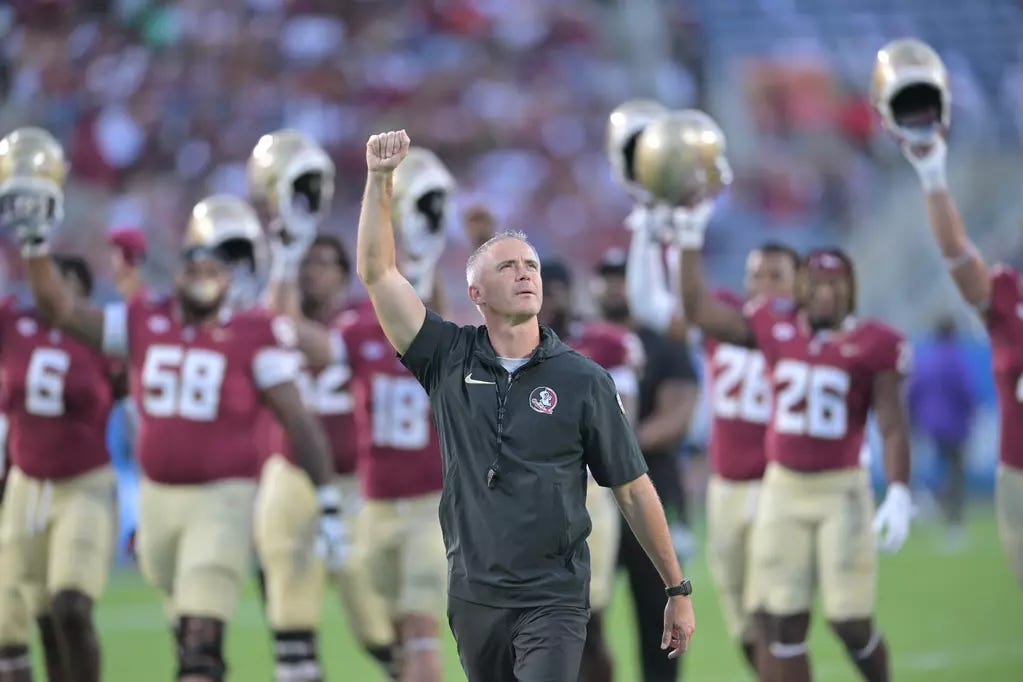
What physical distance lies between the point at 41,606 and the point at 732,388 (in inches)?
127

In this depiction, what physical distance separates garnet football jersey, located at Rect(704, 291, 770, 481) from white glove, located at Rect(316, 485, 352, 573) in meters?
1.93

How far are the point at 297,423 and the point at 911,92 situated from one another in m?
2.74

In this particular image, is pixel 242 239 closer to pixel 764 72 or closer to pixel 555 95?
pixel 555 95

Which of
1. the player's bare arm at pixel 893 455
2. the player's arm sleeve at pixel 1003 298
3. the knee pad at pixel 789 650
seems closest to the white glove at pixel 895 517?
the player's bare arm at pixel 893 455

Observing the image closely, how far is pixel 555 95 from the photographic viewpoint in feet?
58.3

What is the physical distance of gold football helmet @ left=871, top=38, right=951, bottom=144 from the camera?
21.0 ft

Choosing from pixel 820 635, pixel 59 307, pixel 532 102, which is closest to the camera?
pixel 59 307

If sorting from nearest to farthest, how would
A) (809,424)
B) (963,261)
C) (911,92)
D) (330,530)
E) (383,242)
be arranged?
1. (383,242)
2. (963,261)
3. (911,92)
4. (330,530)
5. (809,424)

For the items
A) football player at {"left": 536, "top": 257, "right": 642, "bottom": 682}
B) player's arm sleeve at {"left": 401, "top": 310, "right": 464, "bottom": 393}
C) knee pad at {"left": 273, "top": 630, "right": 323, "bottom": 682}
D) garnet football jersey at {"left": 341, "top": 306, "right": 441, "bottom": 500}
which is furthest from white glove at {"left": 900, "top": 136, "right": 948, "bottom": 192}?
knee pad at {"left": 273, "top": 630, "right": 323, "bottom": 682}

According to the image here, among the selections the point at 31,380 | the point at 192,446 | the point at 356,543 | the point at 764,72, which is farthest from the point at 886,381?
the point at 764,72

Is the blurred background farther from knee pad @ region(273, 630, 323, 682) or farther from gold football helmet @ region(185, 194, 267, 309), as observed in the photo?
knee pad @ region(273, 630, 323, 682)

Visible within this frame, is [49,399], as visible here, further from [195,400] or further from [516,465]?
[516,465]

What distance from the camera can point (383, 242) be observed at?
4.60 m

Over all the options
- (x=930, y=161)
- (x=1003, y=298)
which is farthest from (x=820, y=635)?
(x=930, y=161)
